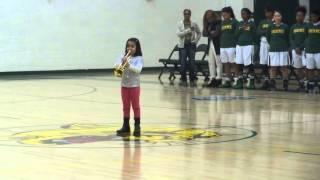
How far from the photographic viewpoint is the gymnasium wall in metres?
23.6

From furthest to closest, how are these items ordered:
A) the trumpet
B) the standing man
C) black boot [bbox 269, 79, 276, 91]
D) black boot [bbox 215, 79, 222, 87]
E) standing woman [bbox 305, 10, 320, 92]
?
the standing man → black boot [bbox 215, 79, 222, 87] → black boot [bbox 269, 79, 276, 91] → standing woman [bbox 305, 10, 320, 92] → the trumpet

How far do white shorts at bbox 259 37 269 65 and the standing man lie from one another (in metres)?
2.52

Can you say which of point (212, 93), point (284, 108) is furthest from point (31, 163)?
point (212, 93)

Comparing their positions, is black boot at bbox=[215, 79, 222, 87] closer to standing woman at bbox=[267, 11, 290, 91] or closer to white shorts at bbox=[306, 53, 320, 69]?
standing woman at bbox=[267, 11, 290, 91]

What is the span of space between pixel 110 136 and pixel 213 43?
31.2 feet

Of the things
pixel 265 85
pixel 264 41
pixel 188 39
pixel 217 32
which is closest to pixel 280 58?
pixel 264 41

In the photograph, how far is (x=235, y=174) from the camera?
267 inches

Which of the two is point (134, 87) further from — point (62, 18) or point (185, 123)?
point (62, 18)

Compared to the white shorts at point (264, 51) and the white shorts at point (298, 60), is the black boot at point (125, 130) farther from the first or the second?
the white shorts at point (264, 51)

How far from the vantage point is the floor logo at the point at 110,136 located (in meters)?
8.91

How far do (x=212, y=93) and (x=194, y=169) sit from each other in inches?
379

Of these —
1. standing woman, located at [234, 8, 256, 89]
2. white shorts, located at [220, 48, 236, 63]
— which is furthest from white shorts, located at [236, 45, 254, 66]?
white shorts, located at [220, 48, 236, 63]

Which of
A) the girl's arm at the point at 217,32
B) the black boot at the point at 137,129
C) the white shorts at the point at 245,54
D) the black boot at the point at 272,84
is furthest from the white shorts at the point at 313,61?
the black boot at the point at 137,129

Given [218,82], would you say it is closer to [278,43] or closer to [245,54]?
[245,54]
